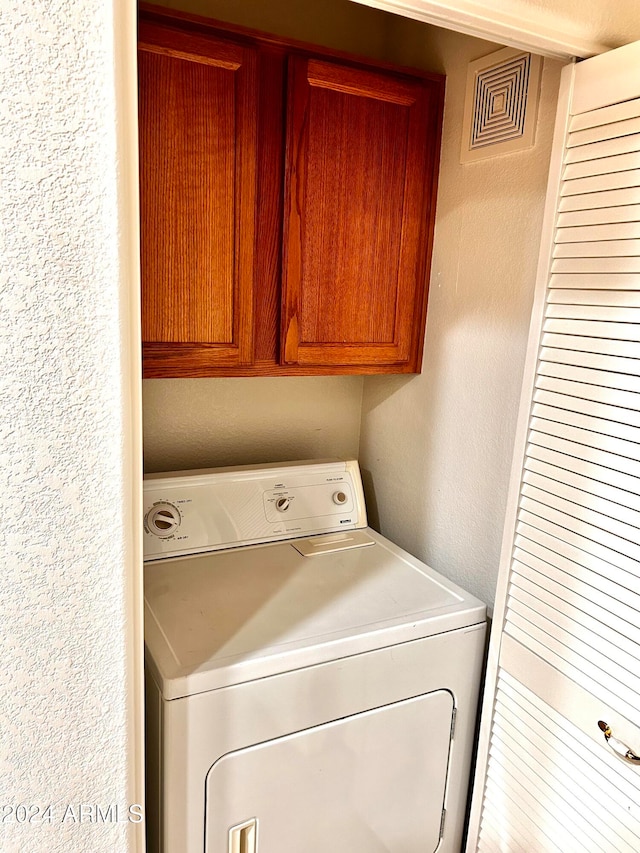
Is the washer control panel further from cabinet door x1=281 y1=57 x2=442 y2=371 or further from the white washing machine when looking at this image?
cabinet door x1=281 y1=57 x2=442 y2=371

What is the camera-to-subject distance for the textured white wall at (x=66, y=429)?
79cm

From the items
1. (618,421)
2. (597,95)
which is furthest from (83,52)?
(618,421)

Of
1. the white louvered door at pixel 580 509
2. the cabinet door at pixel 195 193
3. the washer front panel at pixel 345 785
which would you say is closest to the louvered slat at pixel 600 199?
the white louvered door at pixel 580 509

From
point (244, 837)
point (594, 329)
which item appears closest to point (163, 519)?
point (244, 837)

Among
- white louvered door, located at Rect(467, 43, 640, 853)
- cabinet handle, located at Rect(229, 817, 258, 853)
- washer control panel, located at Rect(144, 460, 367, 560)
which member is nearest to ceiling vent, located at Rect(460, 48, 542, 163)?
white louvered door, located at Rect(467, 43, 640, 853)

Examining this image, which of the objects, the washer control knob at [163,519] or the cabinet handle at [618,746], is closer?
the cabinet handle at [618,746]

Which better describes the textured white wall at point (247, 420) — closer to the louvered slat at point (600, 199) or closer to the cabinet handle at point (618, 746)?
the louvered slat at point (600, 199)

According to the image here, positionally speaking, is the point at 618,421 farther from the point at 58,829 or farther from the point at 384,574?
the point at 58,829

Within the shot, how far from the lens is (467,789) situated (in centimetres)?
163

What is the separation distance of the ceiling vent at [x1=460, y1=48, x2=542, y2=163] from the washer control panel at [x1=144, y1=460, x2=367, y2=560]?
0.94 metres

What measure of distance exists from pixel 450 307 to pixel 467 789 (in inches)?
49.1

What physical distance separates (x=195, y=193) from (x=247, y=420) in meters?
0.75

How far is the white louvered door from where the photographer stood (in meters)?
1.12

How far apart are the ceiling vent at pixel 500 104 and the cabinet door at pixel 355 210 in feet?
0.35
